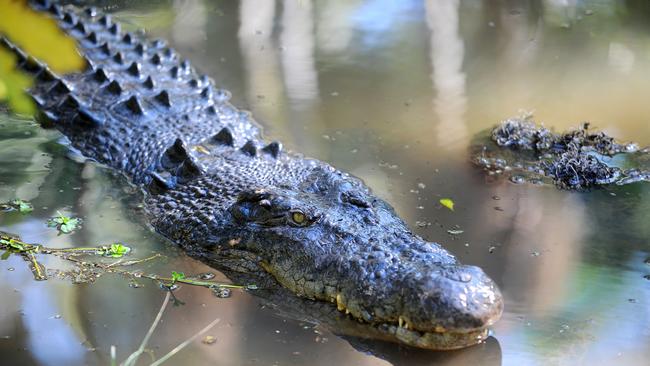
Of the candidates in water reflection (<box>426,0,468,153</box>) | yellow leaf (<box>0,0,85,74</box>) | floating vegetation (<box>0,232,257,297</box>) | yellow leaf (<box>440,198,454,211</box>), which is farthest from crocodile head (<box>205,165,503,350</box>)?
yellow leaf (<box>0,0,85,74</box>)

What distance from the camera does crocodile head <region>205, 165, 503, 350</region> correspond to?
3.51 metres

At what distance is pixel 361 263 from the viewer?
3.93 meters

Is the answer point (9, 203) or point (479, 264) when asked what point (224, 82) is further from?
point (479, 264)

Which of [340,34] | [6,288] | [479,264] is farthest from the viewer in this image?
[340,34]

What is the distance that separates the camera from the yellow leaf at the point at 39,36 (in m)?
7.07

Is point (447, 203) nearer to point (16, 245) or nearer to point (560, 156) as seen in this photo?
point (560, 156)

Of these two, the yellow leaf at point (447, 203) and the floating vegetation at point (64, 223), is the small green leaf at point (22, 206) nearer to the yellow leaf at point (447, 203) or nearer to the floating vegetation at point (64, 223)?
the floating vegetation at point (64, 223)

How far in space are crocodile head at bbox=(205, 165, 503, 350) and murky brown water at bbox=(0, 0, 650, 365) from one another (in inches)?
7.6

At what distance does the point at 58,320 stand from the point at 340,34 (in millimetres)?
5774

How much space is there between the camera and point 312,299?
13.5 ft

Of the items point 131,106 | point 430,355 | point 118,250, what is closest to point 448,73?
point 131,106

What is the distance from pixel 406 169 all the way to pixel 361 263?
6.34 feet

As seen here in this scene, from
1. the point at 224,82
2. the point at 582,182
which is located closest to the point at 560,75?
the point at 582,182

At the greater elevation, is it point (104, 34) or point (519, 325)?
point (104, 34)
